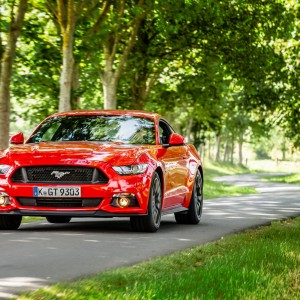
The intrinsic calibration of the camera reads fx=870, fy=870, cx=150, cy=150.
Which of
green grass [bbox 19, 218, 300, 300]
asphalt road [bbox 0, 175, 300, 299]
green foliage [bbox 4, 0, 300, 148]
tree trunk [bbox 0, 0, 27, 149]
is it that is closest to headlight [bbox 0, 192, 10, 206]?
asphalt road [bbox 0, 175, 300, 299]

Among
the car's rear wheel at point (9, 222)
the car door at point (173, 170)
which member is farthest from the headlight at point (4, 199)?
the car door at point (173, 170)

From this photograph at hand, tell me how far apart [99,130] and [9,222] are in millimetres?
1802

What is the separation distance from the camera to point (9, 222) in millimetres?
11617

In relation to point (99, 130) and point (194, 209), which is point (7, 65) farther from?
point (99, 130)

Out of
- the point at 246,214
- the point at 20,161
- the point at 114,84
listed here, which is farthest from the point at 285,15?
the point at 20,161

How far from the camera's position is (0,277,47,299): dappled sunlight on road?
619cm

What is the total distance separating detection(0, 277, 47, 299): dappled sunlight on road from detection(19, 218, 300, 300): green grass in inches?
7.1

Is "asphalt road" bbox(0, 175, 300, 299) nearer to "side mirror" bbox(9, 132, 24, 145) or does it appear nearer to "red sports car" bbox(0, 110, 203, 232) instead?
"red sports car" bbox(0, 110, 203, 232)

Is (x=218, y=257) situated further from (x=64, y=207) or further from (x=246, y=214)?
(x=246, y=214)

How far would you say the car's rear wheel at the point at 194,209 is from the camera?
13883 mm

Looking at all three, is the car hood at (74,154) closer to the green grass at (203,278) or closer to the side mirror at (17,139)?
the side mirror at (17,139)

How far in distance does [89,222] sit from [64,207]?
2.65 metres

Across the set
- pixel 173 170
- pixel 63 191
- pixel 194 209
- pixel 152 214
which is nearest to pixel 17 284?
pixel 63 191

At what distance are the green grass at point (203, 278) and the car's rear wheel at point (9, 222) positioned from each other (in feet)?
9.87
